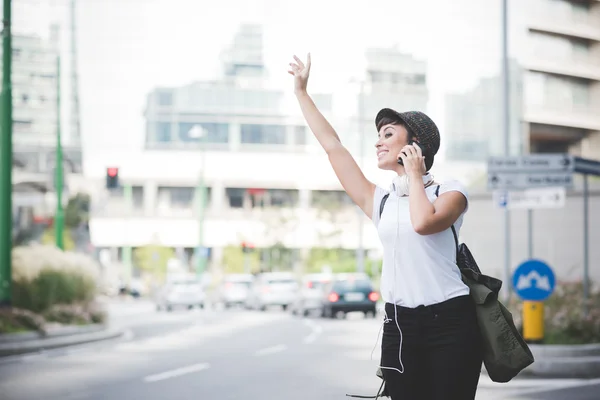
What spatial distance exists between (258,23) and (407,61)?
73.3 feet

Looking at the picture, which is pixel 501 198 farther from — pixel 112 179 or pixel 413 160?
pixel 413 160

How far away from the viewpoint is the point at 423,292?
3.89 metres

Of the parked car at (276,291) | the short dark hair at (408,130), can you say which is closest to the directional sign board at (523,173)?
the short dark hair at (408,130)

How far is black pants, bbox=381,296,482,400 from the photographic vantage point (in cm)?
382

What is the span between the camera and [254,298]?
45.9m

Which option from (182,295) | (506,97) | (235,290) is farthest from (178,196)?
(506,97)

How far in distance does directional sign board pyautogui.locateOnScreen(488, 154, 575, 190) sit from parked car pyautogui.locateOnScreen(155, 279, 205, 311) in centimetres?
2982

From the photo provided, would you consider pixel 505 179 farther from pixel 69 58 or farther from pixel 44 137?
pixel 44 137

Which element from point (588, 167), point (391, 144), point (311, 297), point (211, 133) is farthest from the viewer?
point (211, 133)

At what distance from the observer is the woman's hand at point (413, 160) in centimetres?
394

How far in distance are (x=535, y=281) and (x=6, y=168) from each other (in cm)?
994

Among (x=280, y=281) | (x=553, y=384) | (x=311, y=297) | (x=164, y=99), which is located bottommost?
(x=280, y=281)

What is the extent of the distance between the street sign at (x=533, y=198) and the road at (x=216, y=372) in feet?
11.2

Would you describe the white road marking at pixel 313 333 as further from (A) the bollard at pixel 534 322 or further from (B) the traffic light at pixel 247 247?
(B) the traffic light at pixel 247 247
